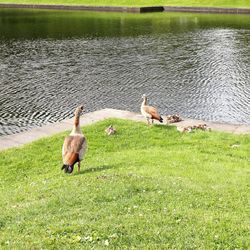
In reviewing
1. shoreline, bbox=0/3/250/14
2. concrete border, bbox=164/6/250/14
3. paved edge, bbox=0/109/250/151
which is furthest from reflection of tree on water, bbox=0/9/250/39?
paved edge, bbox=0/109/250/151

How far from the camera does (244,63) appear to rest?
154ft

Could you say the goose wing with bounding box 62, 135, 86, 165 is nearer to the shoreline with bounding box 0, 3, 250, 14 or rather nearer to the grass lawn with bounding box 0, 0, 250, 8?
the shoreline with bounding box 0, 3, 250, 14

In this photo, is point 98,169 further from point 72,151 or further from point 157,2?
point 157,2

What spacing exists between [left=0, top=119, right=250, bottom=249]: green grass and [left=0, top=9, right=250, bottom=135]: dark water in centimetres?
915

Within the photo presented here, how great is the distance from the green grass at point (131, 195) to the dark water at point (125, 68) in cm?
915

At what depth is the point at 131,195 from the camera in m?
14.2

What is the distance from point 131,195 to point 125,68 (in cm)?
Result: 3285

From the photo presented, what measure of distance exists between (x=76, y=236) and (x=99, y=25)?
2619 inches

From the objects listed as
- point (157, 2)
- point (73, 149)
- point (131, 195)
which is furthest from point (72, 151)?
point (157, 2)

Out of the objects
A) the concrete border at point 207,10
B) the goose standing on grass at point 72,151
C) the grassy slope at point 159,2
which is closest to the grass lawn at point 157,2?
the grassy slope at point 159,2

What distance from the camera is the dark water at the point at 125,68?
3412 cm

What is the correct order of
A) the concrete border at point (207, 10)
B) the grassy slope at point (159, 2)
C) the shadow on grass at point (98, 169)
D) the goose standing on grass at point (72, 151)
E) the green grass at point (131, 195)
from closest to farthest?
the green grass at point (131, 195), the goose standing on grass at point (72, 151), the shadow on grass at point (98, 169), the concrete border at point (207, 10), the grassy slope at point (159, 2)

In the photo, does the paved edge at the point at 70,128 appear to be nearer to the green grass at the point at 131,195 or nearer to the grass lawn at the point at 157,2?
the green grass at the point at 131,195

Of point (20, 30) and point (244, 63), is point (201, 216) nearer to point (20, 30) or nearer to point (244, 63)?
point (244, 63)
